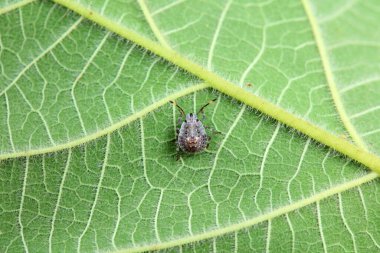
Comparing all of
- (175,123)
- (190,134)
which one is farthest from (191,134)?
(175,123)

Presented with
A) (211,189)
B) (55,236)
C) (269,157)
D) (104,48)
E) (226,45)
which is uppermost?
(226,45)

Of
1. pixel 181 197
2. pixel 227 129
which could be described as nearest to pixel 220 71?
pixel 227 129

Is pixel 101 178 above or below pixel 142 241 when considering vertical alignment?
above

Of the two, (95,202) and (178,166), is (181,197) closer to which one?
(178,166)

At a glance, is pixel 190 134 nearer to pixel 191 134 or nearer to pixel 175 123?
pixel 191 134
